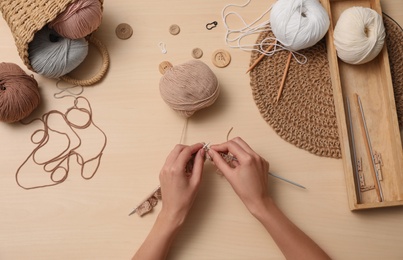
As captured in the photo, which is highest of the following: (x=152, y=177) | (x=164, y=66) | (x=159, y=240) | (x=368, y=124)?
(x=164, y=66)

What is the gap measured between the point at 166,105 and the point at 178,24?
0.20 meters

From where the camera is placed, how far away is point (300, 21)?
0.89 m

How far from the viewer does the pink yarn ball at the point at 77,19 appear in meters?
0.83

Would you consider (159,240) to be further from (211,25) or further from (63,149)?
(211,25)

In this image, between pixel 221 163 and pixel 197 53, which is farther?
pixel 197 53

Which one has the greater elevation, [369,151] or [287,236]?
[369,151]

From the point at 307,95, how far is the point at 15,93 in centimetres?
64

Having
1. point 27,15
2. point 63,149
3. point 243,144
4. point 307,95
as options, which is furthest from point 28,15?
point 307,95

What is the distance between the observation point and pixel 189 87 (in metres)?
0.86

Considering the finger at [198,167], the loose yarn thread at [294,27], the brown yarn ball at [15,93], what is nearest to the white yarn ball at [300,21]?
the loose yarn thread at [294,27]

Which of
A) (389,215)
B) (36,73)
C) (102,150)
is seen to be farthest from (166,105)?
(389,215)

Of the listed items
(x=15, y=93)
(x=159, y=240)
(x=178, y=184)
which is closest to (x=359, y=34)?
Result: (x=178, y=184)

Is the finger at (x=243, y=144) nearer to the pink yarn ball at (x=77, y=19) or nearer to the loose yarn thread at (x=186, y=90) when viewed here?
the loose yarn thread at (x=186, y=90)

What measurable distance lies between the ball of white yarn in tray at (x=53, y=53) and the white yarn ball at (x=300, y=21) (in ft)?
1.43
